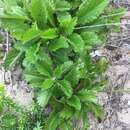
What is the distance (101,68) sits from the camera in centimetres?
259

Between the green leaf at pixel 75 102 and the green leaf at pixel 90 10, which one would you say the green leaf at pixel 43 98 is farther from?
the green leaf at pixel 90 10

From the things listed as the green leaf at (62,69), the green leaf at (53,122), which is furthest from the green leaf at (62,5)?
the green leaf at (53,122)

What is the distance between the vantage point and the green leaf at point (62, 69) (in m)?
2.35

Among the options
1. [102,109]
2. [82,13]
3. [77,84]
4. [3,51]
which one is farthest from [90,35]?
[3,51]

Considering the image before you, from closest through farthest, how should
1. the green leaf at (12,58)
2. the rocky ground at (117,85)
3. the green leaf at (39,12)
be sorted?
the green leaf at (39,12)
the green leaf at (12,58)
the rocky ground at (117,85)

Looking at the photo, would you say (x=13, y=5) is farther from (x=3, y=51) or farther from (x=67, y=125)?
(x=67, y=125)

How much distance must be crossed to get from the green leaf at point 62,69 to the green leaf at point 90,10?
306 mm

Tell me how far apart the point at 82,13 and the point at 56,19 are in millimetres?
182

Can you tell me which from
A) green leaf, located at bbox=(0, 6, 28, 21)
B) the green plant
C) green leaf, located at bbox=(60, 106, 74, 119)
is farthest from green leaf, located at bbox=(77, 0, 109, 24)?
green leaf, located at bbox=(60, 106, 74, 119)

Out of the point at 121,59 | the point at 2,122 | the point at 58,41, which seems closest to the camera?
the point at 58,41

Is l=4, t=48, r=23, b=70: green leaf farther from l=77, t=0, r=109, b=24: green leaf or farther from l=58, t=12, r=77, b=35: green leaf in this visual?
l=77, t=0, r=109, b=24: green leaf

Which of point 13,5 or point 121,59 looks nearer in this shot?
point 13,5

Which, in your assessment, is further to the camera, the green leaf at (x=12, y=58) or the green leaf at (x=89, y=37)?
the green leaf at (x=12, y=58)

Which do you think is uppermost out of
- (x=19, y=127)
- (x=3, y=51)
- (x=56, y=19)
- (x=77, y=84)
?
(x=56, y=19)
